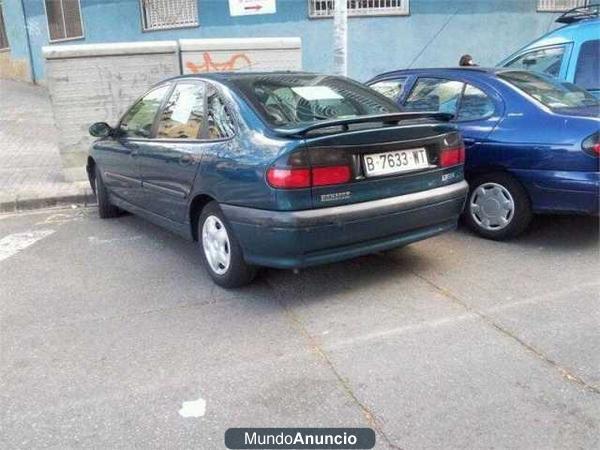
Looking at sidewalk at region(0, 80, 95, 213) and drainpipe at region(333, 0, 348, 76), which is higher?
drainpipe at region(333, 0, 348, 76)

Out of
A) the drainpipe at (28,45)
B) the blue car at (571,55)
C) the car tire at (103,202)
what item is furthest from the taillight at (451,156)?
the drainpipe at (28,45)

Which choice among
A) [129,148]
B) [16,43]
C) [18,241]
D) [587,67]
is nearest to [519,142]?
[587,67]

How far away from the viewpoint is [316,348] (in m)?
3.14

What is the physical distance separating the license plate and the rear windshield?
507mm

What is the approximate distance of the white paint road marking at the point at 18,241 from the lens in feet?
16.3

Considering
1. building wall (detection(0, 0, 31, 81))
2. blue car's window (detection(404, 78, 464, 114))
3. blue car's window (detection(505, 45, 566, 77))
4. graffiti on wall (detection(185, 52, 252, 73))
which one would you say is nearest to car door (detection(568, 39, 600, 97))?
blue car's window (detection(505, 45, 566, 77))

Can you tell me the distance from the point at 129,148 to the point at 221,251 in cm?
160

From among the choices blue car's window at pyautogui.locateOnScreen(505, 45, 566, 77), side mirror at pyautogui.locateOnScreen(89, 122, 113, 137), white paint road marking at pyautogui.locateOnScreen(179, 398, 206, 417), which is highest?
blue car's window at pyautogui.locateOnScreen(505, 45, 566, 77)

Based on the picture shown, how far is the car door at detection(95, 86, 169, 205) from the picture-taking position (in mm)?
4801

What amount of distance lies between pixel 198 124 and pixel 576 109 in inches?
118

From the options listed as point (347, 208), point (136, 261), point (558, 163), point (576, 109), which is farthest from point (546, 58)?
point (136, 261)

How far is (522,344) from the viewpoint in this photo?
10.2 ft

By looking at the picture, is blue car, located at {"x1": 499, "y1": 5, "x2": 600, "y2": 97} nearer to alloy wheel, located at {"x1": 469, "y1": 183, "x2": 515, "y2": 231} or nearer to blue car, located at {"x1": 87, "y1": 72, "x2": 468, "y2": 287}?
alloy wheel, located at {"x1": 469, "y1": 183, "x2": 515, "y2": 231}

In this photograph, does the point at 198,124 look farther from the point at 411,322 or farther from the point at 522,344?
the point at 522,344
